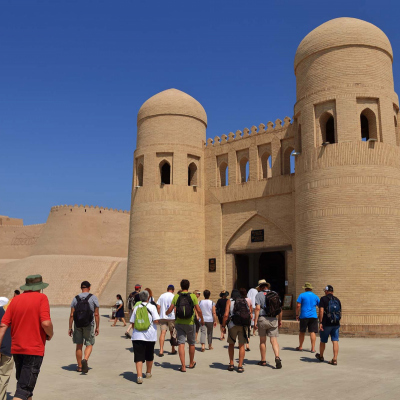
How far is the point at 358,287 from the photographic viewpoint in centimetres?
1480

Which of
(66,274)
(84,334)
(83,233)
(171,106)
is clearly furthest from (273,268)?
(83,233)

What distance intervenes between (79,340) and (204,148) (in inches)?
613

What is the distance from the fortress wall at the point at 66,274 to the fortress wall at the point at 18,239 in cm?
487

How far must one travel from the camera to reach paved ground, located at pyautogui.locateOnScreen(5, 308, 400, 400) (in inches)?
247

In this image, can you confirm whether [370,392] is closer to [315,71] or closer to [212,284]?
[315,71]

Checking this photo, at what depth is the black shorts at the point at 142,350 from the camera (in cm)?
707

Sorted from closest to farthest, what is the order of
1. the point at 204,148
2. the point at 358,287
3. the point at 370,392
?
the point at 370,392 → the point at 358,287 → the point at 204,148

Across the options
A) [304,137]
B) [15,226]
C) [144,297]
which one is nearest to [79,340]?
[144,297]

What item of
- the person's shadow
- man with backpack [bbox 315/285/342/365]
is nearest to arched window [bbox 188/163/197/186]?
man with backpack [bbox 315/285/342/365]

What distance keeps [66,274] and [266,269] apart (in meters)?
19.2

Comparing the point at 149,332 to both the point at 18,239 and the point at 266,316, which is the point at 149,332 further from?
the point at 18,239

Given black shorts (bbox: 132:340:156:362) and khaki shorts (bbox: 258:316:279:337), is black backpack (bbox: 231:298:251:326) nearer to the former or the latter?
khaki shorts (bbox: 258:316:279:337)

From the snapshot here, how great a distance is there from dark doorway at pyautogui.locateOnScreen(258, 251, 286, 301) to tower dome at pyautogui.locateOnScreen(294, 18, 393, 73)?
916 cm

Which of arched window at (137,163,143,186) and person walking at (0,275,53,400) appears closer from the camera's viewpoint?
person walking at (0,275,53,400)
